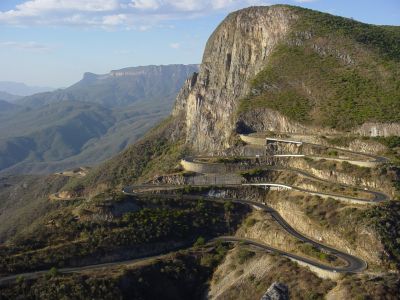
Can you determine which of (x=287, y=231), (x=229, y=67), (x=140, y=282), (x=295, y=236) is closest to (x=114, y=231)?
(x=140, y=282)

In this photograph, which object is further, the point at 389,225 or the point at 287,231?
the point at 287,231

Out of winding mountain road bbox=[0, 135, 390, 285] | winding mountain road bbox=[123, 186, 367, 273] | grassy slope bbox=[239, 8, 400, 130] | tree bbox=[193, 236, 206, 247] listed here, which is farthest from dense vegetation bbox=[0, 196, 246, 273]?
grassy slope bbox=[239, 8, 400, 130]

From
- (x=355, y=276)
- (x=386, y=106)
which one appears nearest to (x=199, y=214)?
(x=355, y=276)

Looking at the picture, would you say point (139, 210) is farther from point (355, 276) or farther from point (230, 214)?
point (355, 276)

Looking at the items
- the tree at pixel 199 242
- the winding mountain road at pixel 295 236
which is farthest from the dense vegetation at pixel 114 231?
the winding mountain road at pixel 295 236

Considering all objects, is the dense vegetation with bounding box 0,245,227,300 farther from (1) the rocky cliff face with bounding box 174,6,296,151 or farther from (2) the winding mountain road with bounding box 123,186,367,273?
(1) the rocky cliff face with bounding box 174,6,296,151

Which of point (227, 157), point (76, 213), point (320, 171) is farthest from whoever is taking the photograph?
point (227, 157)

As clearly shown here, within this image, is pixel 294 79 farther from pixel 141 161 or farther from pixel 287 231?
pixel 141 161
